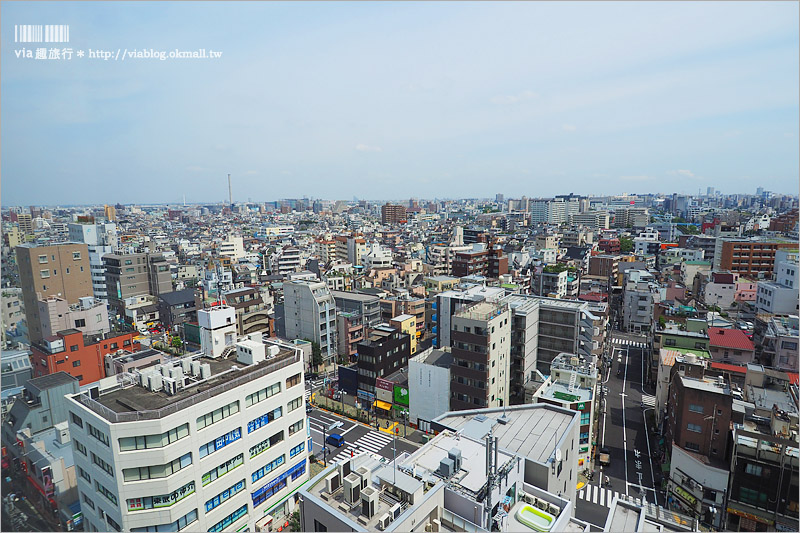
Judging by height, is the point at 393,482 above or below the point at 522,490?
above

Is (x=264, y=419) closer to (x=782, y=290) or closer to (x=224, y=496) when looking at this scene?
(x=224, y=496)

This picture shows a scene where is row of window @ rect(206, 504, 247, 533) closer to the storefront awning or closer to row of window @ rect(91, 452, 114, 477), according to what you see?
row of window @ rect(91, 452, 114, 477)

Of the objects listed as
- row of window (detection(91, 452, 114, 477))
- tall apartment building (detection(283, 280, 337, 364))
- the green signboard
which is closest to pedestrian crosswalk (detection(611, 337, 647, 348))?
the green signboard

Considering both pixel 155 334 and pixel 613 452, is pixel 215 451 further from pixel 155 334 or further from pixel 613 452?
pixel 155 334

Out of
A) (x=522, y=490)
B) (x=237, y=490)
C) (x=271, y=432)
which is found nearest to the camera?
(x=522, y=490)

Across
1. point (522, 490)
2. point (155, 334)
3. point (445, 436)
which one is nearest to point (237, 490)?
point (445, 436)

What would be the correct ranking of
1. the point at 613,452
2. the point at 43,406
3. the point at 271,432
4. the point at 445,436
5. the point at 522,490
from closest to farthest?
the point at 522,490
the point at 445,436
the point at 271,432
the point at 43,406
the point at 613,452

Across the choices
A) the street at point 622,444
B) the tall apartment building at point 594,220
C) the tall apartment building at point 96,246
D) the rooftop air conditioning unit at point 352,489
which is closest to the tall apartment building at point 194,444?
the rooftop air conditioning unit at point 352,489
